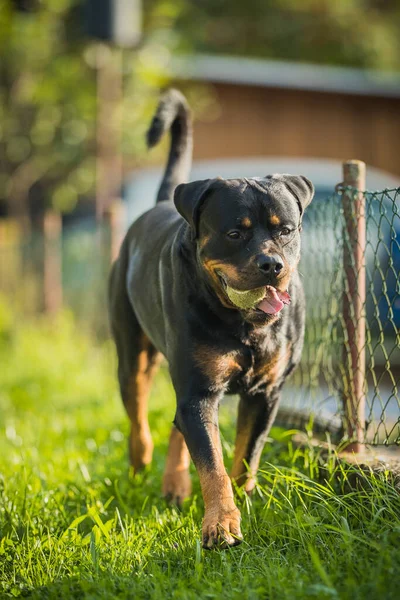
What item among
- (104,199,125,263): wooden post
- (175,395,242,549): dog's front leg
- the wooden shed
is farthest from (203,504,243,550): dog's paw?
the wooden shed

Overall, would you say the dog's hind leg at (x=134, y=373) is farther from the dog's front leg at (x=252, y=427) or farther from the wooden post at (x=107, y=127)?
the wooden post at (x=107, y=127)

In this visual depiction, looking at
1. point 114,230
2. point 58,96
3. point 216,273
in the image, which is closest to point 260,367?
point 216,273

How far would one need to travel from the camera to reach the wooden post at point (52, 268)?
10.7 metres

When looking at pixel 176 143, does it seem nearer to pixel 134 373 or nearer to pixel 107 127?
pixel 134 373

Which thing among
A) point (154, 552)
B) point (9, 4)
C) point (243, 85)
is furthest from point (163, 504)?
point (243, 85)

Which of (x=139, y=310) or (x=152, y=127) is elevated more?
(x=152, y=127)

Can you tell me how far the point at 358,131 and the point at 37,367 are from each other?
31.7 feet

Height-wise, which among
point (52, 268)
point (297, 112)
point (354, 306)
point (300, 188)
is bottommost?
point (52, 268)

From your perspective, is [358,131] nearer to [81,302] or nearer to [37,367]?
[81,302]

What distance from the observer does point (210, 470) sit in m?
3.08

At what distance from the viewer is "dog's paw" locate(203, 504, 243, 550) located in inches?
115

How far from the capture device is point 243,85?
576 inches

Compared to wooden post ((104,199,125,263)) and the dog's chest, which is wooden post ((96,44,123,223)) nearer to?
wooden post ((104,199,125,263))

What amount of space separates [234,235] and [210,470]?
92 cm
